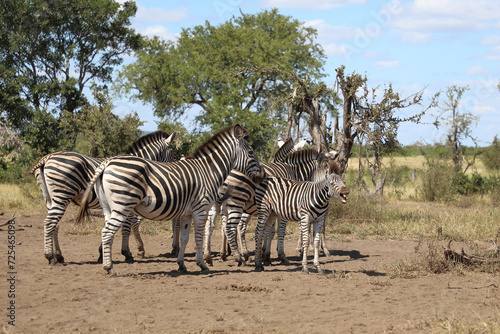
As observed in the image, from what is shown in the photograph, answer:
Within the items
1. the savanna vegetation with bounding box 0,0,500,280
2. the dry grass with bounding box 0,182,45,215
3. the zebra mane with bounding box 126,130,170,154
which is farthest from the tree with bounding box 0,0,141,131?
the zebra mane with bounding box 126,130,170,154

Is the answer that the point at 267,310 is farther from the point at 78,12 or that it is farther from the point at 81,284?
the point at 78,12

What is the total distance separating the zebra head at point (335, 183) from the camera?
8476 mm

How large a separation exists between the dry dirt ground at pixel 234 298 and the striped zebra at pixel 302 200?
23.2 inches

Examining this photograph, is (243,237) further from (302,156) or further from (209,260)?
(302,156)

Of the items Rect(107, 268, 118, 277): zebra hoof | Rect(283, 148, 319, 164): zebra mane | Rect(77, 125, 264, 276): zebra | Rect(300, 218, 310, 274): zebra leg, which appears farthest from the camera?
Rect(283, 148, 319, 164): zebra mane

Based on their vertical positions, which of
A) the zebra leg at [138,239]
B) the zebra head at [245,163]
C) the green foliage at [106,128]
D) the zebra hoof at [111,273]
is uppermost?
the green foliage at [106,128]

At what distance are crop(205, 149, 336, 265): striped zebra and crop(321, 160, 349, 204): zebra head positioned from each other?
152 cm

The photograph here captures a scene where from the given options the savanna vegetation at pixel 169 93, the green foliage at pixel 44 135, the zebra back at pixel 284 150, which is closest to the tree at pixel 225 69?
the savanna vegetation at pixel 169 93

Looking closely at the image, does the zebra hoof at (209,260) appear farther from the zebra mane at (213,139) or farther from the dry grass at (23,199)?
the dry grass at (23,199)

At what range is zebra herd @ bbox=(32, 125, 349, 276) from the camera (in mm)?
8211

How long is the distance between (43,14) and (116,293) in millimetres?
26679

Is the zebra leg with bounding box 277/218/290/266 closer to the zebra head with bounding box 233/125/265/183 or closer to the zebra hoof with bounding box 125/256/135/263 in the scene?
the zebra head with bounding box 233/125/265/183

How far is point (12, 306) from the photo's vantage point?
6539 mm

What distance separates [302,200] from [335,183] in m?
0.70
